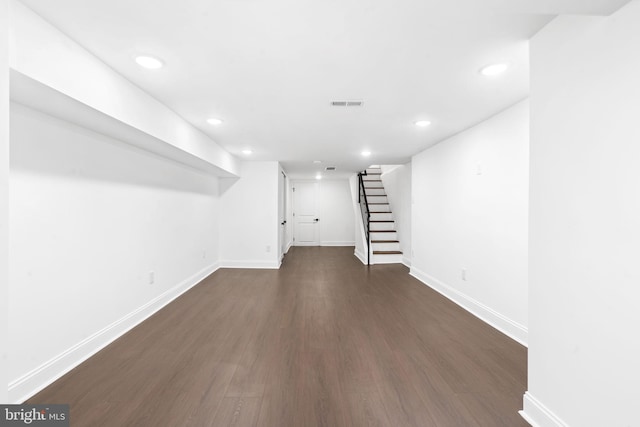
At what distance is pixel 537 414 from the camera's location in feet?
5.34

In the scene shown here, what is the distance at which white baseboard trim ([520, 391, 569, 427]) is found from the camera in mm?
1512

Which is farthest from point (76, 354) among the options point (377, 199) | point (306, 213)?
point (306, 213)

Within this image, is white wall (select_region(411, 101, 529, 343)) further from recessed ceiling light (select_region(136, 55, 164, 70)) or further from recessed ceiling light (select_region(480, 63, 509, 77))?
recessed ceiling light (select_region(136, 55, 164, 70))

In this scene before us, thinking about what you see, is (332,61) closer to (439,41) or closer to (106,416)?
(439,41)

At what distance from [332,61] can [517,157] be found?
6.61ft

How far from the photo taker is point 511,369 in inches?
88.1

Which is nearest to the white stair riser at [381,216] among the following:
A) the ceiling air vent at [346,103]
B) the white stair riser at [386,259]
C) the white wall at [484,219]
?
the white stair riser at [386,259]

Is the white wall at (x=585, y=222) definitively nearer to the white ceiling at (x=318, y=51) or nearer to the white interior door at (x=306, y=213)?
the white ceiling at (x=318, y=51)

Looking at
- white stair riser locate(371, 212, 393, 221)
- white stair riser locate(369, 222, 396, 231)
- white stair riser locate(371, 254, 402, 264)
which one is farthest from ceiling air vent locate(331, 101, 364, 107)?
white stair riser locate(371, 212, 393, 221)

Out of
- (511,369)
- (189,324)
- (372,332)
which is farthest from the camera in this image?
(189,324)

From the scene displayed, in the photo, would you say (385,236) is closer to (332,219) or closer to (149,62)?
(332,219)

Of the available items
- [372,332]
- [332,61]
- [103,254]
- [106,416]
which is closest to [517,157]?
[332,61]

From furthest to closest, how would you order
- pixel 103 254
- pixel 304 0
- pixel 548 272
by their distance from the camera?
1. pixel 103 254
2. pixel 548 272
3. pixel 304 0

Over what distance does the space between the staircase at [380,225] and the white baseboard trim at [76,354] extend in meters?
4.45
